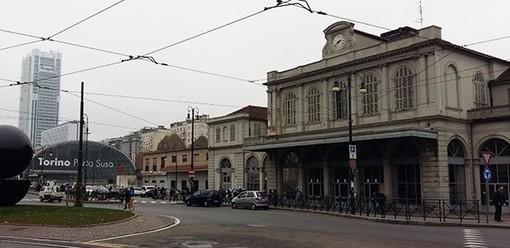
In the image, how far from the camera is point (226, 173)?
64250 mm

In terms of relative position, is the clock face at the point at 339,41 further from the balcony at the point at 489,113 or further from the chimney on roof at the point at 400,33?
the balcony at the point at 489,113

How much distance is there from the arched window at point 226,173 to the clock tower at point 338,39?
20.8 meters

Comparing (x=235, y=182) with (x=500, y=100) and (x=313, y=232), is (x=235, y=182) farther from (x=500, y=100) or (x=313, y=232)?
(x=313, y=232)

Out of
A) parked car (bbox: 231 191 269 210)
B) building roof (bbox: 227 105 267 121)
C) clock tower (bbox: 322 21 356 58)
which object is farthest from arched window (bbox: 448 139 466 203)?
building roof (bbox: 227 105 267 121)

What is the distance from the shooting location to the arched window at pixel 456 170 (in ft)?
128

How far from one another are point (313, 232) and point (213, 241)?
15.8ft

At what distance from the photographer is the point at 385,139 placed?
3944 centimetres

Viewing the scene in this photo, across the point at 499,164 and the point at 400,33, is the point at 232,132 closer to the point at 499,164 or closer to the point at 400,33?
the point at 400,33

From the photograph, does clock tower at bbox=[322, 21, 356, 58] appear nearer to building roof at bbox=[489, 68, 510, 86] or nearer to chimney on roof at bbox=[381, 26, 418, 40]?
chimney on roof at bbox=[381, 26, 418, 40]

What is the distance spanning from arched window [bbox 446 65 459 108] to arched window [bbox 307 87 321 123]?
12488 millimetres

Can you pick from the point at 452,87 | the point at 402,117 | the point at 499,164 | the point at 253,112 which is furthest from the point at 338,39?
the point at 253,112

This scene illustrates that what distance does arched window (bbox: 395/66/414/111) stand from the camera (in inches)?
1613

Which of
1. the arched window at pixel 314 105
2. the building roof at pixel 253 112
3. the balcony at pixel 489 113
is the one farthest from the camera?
the building roof at pixel 253 112

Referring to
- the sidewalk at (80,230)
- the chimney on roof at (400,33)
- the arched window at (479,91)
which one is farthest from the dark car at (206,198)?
the arched window at (479,91)
